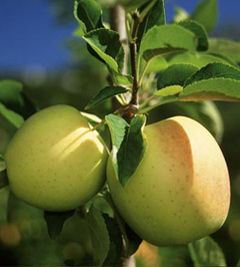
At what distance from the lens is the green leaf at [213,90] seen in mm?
617

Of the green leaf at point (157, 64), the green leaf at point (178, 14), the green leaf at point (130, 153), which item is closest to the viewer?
the green leaf at point (130, 153)

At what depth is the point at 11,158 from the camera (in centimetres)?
70

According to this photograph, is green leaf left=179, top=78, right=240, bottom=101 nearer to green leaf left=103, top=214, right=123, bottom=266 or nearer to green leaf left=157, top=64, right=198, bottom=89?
green leaf left=157, top=64, right=198, bottom=89

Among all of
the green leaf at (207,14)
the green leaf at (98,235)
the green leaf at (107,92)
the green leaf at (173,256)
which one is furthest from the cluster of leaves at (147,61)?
the green leaf at (173,256)

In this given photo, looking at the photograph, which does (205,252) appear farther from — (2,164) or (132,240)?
(2,164)

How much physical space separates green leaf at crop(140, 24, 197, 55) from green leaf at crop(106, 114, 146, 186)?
4.1 inches

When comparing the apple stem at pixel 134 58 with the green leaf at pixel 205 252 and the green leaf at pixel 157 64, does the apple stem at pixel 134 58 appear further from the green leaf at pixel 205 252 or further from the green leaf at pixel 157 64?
the green leaf at pixel 205 252

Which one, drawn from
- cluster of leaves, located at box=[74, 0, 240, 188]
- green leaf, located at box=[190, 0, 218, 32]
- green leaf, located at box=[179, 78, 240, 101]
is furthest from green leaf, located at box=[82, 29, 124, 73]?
green leaf, located at box=[190, 0, 218, 32]

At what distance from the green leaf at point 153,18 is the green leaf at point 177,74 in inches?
2.4

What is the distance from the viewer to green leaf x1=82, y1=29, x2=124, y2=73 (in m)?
0.64

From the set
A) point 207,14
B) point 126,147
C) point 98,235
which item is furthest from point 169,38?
point 207,14

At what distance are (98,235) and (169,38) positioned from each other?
290 mm

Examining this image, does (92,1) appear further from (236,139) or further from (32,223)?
(236,139)

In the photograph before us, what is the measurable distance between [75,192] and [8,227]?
3.59ft
